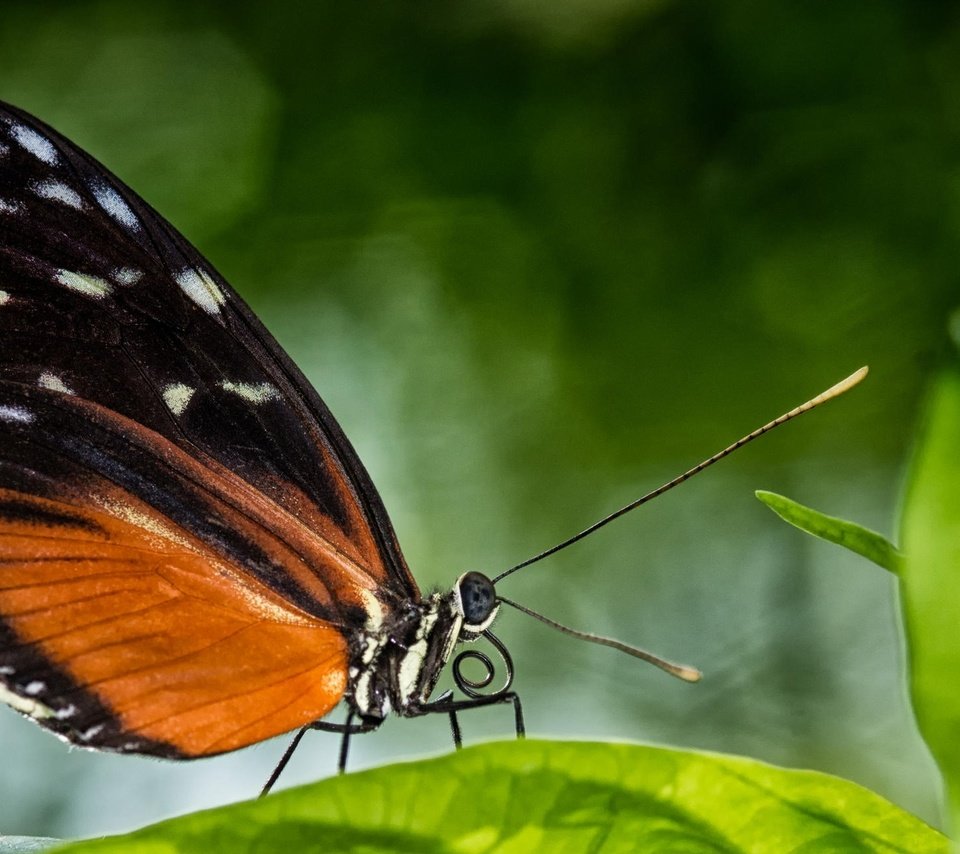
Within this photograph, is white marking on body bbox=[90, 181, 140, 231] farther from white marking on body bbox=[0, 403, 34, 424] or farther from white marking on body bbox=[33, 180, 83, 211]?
white marking on body bbox=[0, 403, 34, 424]

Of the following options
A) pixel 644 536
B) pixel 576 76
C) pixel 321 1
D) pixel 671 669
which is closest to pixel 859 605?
pixel 644 536

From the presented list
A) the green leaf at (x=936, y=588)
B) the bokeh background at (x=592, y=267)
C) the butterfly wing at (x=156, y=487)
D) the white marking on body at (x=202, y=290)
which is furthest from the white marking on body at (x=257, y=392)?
the bokeh background at (x=592, y=267)

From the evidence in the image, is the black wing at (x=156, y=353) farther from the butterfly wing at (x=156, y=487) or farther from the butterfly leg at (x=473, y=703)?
the butterfly leg at (x=473, y=703)

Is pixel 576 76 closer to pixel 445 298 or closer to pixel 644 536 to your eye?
pixel 445 298

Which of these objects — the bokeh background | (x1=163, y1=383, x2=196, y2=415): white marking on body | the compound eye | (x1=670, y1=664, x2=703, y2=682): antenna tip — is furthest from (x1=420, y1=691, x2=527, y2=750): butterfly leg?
the bokeh background

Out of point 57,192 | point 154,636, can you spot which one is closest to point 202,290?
point 57,192
